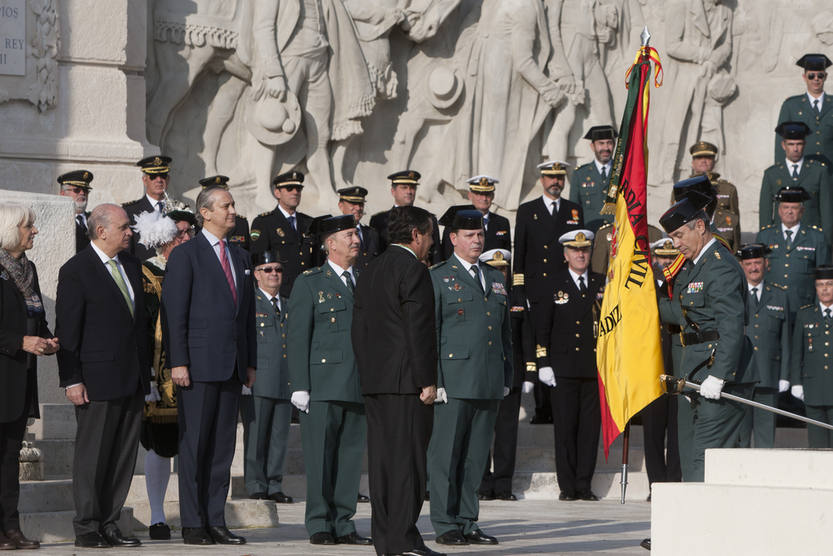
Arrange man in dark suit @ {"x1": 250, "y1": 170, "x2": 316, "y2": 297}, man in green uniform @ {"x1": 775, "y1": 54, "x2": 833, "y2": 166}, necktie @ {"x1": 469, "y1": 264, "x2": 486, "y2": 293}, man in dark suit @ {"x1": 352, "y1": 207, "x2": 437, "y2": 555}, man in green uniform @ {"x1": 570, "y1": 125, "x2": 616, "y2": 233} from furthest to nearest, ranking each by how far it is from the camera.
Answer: man in green uniform @ {"x1": 775, "y1": 54, "x2": 833, "y2": 166}, man in green uniform @ {"x1": 570, "y1": 125, "x2": 616, "y2": 233}, man in dark suit @ {"x1": 250, "y1": 170, "x2": 316, "y2": 297}, necktie @ {"x1": 469, "y1": 264, "x2": 486, "y2": 293}, man in dark suit @ {"x1": 352, "y1": 207, "x2": 437, "y2": 555}

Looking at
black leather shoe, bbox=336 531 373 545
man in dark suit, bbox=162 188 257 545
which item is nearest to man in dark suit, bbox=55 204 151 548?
man in dark suit, bbox=162 188 257 545

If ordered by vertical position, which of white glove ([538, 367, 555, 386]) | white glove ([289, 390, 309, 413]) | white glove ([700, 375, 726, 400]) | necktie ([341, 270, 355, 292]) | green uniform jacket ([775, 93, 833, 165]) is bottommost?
white glove ([538, 367, 555, 386])

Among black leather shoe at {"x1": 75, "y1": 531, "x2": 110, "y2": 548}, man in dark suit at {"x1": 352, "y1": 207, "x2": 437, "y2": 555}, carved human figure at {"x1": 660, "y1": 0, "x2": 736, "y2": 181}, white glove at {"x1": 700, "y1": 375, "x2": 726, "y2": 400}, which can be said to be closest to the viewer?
man in dark suit at {"x1": 352, "y1": 207, "x2": 437, "y2": 555}

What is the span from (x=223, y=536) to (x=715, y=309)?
2.52m

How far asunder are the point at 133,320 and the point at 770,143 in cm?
1015

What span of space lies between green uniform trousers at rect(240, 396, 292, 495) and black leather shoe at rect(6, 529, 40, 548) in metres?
2.76

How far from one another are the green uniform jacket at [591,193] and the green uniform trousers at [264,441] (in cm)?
345

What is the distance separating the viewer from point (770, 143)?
16.0m

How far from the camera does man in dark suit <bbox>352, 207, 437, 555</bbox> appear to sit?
21.6 ft

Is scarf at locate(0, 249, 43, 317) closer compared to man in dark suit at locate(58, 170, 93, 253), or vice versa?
scarf at locate(0, 249, 43, 317)

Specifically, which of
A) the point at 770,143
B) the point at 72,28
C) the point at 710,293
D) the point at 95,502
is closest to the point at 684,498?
the point at 710,293

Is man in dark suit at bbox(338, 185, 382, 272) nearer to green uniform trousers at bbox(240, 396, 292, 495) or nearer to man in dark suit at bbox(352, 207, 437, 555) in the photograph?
green uniform trousers at bbox(240, 396, 292, 495)

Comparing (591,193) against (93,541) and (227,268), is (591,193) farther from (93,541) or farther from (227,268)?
(93,541)

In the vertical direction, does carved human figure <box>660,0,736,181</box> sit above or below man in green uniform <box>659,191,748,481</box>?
above
